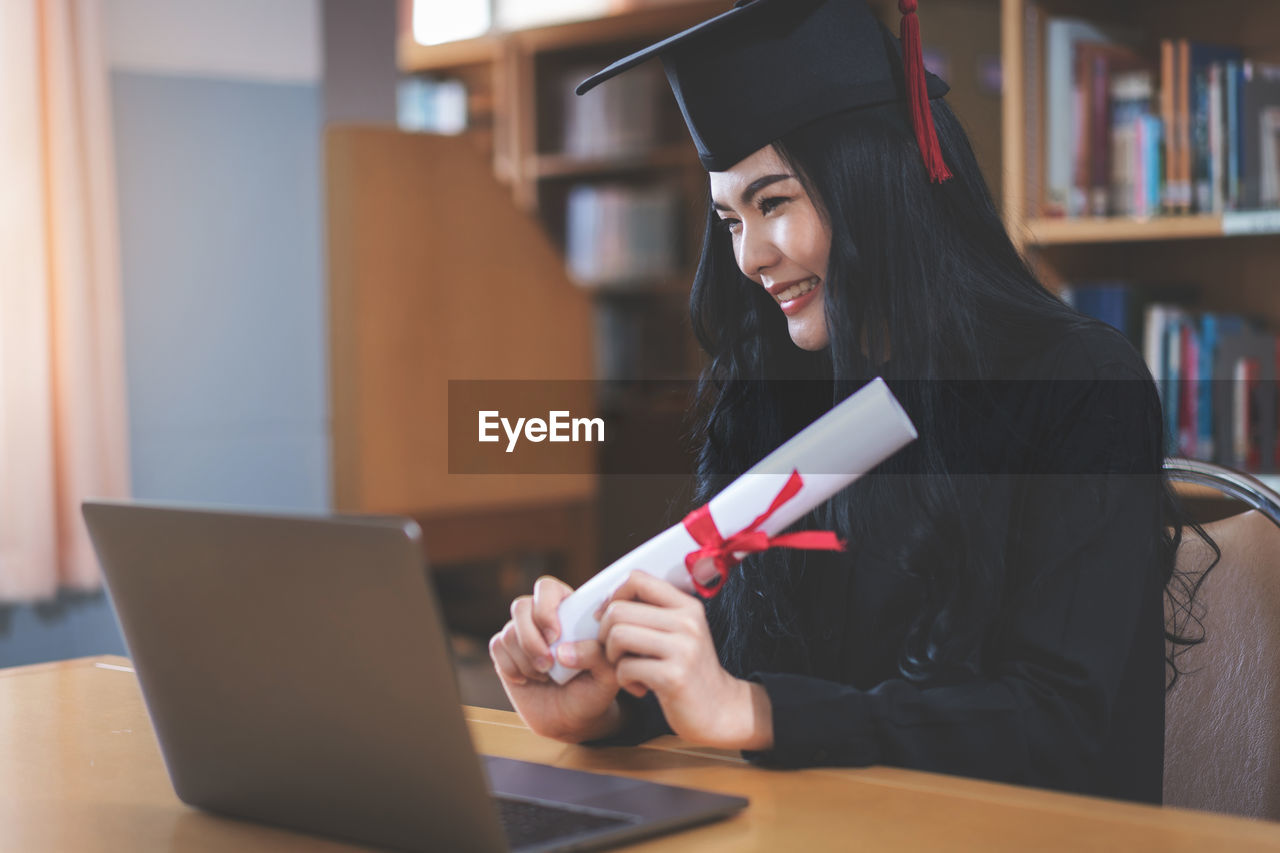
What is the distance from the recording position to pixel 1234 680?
1.11 meters

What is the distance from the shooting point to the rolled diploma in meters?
0.80

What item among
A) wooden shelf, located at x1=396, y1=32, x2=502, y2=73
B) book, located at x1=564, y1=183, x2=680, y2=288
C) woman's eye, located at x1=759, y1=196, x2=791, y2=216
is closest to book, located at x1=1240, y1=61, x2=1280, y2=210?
woman's eye, located at x1=759, y1=196, x2=791, y2=216

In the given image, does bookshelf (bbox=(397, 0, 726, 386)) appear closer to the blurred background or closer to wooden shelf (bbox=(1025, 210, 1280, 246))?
the blurred background

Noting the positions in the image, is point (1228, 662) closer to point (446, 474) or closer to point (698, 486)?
point (698, 486)

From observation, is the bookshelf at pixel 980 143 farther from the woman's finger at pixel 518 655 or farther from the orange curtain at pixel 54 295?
the orange curtain at pixel 54 295

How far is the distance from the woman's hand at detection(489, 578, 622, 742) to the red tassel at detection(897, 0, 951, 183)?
0.47 m

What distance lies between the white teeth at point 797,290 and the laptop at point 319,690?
0.51 meters

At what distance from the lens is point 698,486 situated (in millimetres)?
1339

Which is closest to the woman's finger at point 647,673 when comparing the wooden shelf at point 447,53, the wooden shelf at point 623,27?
the wooden shelf at point 623,27

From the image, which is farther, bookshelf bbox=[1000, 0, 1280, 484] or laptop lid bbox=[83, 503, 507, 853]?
bookshelf bbox=[1000, 0, 1280, 484]

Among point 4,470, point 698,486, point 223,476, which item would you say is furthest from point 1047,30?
point 4,470

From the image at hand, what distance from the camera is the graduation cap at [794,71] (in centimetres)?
114

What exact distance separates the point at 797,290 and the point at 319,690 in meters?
0.63

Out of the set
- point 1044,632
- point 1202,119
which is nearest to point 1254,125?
point 1202,119
